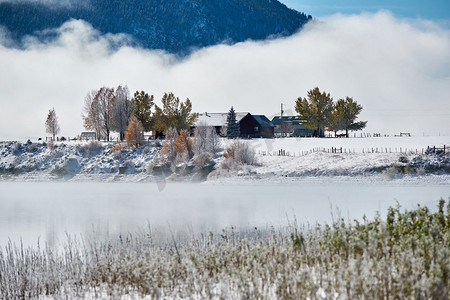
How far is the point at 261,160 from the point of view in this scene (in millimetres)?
74688

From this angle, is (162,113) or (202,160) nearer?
(202,160)

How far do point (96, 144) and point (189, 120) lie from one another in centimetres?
1726

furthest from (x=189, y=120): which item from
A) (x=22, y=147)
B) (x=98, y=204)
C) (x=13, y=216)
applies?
(x=13, y=216)

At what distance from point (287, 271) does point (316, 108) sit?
92400 millimetres

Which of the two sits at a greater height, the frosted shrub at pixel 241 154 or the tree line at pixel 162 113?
the tree line at pixel 162 113

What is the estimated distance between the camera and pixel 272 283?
10.8 metres

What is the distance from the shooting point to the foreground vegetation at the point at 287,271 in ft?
29.5

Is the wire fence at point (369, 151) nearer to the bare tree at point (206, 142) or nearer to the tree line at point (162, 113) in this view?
the bare tree at point (206, 142)

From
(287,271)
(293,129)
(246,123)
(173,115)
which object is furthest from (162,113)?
(287,271)

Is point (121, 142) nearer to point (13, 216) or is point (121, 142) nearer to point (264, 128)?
point (264, 128)

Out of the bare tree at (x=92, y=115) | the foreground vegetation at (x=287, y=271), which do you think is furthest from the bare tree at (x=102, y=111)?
the foreground vegetation at (x=287, y=271)

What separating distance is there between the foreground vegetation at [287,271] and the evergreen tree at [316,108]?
88.2 m

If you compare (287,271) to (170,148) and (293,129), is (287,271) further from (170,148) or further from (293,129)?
(293,129)

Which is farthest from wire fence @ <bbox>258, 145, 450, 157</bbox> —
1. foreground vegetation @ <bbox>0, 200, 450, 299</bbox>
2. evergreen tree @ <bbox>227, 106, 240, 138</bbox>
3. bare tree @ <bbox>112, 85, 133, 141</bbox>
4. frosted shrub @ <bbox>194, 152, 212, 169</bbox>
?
foreground vegetation @ <bbox>0, 200, 450, 299</bbox>
